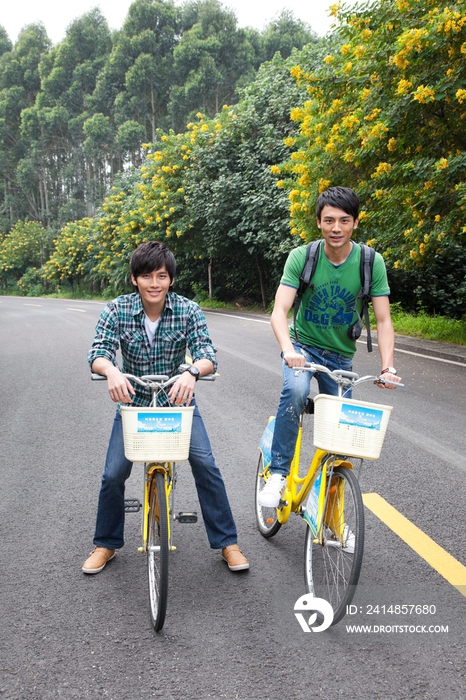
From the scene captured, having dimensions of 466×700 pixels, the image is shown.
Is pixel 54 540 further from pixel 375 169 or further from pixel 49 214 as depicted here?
pixel 49 214

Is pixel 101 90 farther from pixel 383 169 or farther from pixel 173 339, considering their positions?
pixel 173 339

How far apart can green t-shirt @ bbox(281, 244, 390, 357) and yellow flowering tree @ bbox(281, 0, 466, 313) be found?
259 inches

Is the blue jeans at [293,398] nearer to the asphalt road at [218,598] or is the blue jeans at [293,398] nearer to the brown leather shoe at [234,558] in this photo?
the brown leather shoe at [234,558]

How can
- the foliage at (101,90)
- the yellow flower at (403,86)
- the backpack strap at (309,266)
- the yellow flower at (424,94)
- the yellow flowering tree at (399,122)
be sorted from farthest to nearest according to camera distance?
the foliage at (101,90)
the yellow flower at (403,86)
the yellow flowering tree at (399,122)
the yellow flower at (424,94)
the backpack strap at (309,266)

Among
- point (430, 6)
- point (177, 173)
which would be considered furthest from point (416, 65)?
point (177, 173)

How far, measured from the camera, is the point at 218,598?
330 cm

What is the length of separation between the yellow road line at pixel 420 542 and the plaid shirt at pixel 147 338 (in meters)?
1.60

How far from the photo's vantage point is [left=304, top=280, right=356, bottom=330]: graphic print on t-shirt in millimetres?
3578

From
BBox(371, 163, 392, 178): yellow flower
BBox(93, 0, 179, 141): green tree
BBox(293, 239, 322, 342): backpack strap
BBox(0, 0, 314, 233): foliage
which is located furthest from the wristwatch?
BBox(93, 0, 179, 141): green tree

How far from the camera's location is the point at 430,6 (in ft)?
33.9

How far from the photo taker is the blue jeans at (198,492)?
3426 mm

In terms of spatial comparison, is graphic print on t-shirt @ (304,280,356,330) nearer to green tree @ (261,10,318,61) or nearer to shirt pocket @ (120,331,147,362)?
shirt pocket @ (120,331,147,362)

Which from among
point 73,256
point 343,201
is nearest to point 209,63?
point 73,256

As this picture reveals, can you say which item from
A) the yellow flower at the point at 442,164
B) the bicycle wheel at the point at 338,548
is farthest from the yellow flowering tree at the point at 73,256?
the bicycle wheel at the point at 338,548
